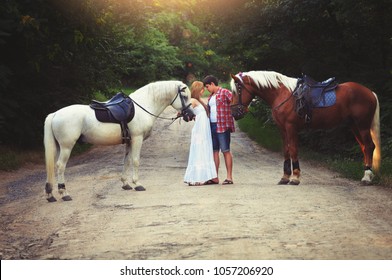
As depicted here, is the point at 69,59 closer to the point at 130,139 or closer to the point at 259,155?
the point at 259,155

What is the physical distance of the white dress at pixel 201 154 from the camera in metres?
11.4

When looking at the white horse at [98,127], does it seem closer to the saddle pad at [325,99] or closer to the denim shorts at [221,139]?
the denim shorts at [221,139]

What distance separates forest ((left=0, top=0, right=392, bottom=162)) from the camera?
15.8m

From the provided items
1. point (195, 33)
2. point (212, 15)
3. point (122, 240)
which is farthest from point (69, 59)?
point (195, 33)

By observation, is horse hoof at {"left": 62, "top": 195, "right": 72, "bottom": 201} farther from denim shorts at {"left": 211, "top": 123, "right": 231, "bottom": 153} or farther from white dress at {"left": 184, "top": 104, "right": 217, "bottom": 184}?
denim shorts at {"left": 211, "top": 123, "right": 231, "bottom": 153}

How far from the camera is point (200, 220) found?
788 cm

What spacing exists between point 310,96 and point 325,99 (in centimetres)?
35

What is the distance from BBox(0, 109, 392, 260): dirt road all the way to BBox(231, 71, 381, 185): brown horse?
578mm

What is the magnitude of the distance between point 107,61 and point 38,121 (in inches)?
185

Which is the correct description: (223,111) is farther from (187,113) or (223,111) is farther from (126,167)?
(126,167)

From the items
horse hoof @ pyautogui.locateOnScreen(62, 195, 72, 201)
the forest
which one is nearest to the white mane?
horse hoof @ pyautogui.locateOnScreen(62, 195, 72, 201)

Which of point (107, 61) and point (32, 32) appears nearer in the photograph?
point (32, 32)

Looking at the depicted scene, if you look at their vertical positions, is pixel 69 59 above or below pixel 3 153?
above
